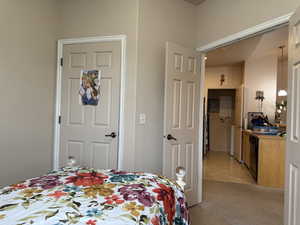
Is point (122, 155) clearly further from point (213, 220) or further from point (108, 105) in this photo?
point (213, 220)

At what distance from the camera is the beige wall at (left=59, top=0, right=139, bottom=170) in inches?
113

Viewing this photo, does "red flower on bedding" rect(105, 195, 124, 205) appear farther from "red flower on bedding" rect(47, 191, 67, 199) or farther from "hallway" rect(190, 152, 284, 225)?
"hallway" rect(190, 152, 284, 225)

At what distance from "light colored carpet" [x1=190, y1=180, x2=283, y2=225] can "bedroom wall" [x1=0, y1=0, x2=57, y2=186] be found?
209 cm

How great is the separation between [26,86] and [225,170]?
167 inches

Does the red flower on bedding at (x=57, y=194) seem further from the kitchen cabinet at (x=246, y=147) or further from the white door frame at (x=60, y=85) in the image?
the kitchen cabinet at (x=246, y=147)

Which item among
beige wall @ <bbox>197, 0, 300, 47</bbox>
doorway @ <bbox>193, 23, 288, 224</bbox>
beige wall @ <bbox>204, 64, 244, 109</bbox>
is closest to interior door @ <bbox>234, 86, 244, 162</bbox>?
doorway @ <bbox>193, 23, 288, 224</bbox>

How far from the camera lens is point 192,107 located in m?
3.22

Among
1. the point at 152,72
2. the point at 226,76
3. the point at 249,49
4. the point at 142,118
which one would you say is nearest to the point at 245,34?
the point at 152,72

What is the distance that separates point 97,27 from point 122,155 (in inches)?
64.2

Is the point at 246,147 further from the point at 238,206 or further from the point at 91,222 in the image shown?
the point at 91,222

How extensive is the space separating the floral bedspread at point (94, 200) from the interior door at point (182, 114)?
4.22 feet

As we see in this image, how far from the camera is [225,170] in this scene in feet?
17.4

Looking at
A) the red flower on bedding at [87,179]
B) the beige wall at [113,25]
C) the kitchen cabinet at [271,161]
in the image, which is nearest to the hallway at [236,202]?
the kitchen cabinet at [271,161]

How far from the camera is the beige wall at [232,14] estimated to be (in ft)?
7.02
